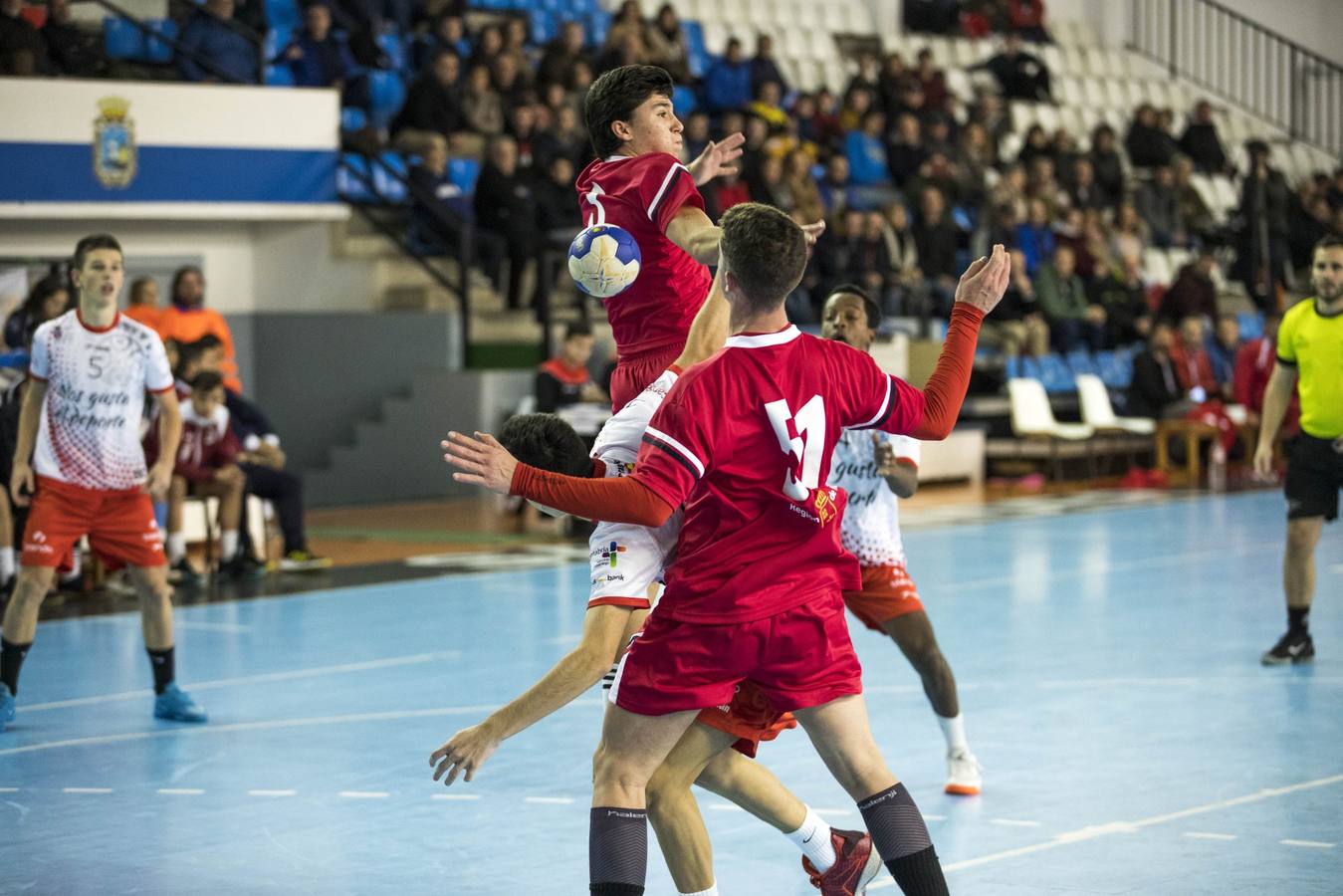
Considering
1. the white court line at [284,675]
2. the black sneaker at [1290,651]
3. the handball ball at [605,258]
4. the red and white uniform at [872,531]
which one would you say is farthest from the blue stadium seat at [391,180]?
the handball ball at [605,258]

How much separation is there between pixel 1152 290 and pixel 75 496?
17.7 m

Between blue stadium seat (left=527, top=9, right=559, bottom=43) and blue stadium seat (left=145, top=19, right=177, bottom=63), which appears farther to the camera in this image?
blue stadium seat (left=527, top=9, right=559, bottom=43)

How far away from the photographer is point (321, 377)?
61.3 feet

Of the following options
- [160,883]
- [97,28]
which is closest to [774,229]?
[160,883]

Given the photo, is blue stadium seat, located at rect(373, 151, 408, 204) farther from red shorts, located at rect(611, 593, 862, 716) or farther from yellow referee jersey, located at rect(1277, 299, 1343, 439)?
red shorts, located at rect(611, 593, 862, 716)

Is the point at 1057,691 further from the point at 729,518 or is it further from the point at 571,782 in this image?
the point at 729,518

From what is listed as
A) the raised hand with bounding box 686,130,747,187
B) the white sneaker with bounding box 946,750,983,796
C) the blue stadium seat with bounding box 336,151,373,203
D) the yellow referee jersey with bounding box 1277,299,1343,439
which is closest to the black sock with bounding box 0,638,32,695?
the white sneaker with bounding box 946,750,983,796

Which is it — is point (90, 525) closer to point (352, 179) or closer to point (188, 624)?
point (188, 624)

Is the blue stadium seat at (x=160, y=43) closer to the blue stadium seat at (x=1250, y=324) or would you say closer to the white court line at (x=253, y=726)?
the white court line at (x=253, y=726)

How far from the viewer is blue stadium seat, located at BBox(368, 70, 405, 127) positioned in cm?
1969

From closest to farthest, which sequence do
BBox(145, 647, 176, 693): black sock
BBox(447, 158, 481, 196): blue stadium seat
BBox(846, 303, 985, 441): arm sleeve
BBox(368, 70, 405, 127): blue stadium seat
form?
1. BBox(846, 303, 985, 441): arm sleeve
2. BBox(145, 647, 176, 693): black sock
3. BBox(368, 70, 405, 127): blue stadium seat
4. BBox(447, 158, 481, 196): blue stadium seat

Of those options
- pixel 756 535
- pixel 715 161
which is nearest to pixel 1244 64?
pixel 715 161

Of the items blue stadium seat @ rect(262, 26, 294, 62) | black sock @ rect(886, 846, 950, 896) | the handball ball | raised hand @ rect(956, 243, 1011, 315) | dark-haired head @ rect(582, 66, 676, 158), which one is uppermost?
blue stadium seat @ rect(262, 26, 294, 62)

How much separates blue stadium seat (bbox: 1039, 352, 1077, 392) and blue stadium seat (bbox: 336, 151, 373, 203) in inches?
298
